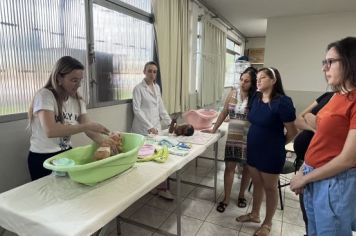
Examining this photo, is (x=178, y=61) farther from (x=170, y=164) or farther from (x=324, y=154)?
(x=324, y=154)

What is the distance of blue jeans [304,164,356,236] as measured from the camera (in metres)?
1.02

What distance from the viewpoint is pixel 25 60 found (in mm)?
1713

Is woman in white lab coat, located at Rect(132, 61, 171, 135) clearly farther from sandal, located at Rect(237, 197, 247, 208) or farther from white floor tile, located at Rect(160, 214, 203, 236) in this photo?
sandal, located at Rect(237, 197, 247, 208)

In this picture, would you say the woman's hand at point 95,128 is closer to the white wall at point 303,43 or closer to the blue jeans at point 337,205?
the blue jeans at point 337,205

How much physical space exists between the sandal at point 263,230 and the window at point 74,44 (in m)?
1.85

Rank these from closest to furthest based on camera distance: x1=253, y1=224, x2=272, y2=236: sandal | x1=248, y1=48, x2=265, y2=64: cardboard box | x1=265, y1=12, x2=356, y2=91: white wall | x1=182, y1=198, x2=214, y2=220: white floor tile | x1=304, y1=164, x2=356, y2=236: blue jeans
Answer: x1=304, y1=164, x2=356, y2=236: blue jeans → x1=253, y1=224, x2=272, y2=236: sandal → x1=182, y1=198, x2=214, y2=220: white floor tile → x1=265, y1=12, x2=356, y2=91: white wall → x1=248, y1=48, x2=265, y2=64: cardboard box

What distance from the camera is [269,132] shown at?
1828 mm

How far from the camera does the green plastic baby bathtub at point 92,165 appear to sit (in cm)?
111

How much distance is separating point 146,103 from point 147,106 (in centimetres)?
4

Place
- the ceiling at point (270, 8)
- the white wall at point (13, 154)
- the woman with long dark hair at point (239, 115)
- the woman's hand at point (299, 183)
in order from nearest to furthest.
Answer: the woman's hand at point (299, 183), the white wall at point (13, 154), the woman with long dark hair at point (239, 115), the ceiling at point (270, 8)

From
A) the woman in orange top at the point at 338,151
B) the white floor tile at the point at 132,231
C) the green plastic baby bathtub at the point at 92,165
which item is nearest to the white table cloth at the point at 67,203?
the green plastic baby bathtub at the point at 92,165

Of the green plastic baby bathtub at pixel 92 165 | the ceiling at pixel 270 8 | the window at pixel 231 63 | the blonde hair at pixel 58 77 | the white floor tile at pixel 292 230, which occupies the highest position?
the ceiling at pixel 270 8

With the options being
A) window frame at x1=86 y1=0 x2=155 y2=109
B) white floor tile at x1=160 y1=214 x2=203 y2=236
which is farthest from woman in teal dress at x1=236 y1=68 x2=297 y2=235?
window frame at x1=86 y1=0 x2=155 y2=109

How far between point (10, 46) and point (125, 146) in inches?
40.1
